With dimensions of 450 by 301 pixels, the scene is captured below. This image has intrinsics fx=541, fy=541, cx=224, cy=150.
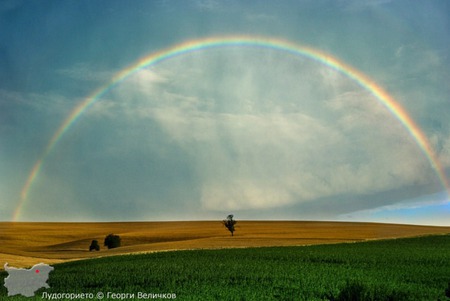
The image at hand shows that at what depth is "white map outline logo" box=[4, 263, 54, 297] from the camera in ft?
69.5

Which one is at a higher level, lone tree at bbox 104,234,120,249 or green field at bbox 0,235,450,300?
lone tree at bbox 104,234,120,249

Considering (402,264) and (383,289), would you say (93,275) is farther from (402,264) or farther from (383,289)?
(402,264)

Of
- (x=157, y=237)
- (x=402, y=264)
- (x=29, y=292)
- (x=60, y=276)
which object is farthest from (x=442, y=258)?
(x=157, y=237)

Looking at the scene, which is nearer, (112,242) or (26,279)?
(26,279)

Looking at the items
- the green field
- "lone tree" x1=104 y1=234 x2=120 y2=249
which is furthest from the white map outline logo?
"lone tree" x1=104 y1=234 x2=120 y2=249

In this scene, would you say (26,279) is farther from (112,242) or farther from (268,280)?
(112,242)

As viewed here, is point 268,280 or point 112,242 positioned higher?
point 112,242

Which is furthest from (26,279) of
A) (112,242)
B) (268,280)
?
(112,242)

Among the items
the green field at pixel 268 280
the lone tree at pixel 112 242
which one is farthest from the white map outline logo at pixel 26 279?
the lone tree at pixel 112 242

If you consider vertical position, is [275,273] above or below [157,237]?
below

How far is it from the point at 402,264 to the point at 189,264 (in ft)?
43.9

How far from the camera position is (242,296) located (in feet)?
66.0

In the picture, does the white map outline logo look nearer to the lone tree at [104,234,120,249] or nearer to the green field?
the green field

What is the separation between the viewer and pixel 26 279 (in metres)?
21.9
